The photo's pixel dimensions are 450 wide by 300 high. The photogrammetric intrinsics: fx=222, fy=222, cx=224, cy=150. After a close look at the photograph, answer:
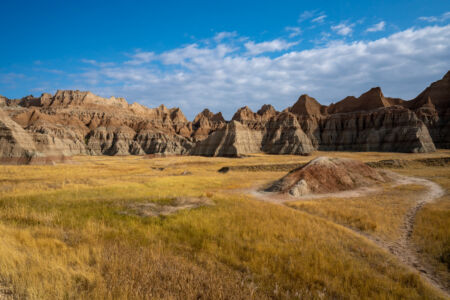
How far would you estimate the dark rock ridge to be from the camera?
7044 cm

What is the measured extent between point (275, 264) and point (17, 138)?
195 feet

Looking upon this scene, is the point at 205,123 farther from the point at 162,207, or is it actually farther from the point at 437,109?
the point at 162,207

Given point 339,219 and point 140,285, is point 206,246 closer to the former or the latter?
point 140,285

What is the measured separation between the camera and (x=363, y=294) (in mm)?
4480

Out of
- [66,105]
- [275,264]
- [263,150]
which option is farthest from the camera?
[66,105]

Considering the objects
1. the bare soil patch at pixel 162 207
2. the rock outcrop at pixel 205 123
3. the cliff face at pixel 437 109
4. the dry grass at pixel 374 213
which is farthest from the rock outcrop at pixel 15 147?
the cliff face at pixel 437 109

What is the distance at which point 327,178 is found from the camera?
72.4 ft

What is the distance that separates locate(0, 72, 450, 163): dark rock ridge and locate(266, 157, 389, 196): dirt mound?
51090mm

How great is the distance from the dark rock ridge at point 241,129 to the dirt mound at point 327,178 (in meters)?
51.1

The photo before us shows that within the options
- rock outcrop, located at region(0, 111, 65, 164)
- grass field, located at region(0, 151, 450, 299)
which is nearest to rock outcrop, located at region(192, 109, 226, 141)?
rock outcrop, located at region(0, 111, 65, 164)

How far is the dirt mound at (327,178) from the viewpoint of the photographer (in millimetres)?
20328

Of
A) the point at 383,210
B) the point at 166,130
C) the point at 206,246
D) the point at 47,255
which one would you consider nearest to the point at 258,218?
the point at 206,246

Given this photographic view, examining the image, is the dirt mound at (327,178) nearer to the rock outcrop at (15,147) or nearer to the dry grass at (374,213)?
the dry grass at (374,213)

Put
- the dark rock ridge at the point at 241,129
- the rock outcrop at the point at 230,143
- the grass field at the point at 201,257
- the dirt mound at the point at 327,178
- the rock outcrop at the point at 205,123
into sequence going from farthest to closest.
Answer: the rock outcrop at the point at 205,123 → the rock outcrop at the point at 230,143 → the dark rock ridge at the point at 241,129 → the dirt mound at the point at 327,178 → the grass field at the point at 201,257
